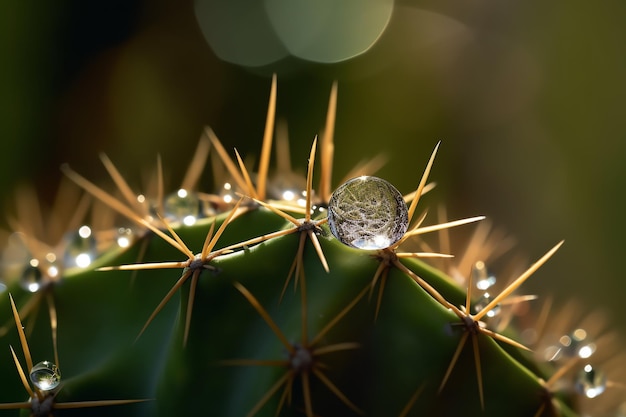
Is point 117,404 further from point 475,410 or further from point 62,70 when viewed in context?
point 62,70

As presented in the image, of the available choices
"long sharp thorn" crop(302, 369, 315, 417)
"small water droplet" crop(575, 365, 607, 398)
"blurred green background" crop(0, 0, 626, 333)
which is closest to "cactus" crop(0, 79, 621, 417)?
"long sharp thorn" crop(302, 369, 315, 417)

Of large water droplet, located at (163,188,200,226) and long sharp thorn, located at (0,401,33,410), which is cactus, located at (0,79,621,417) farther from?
large water droplet, located at (163,188,200,226)

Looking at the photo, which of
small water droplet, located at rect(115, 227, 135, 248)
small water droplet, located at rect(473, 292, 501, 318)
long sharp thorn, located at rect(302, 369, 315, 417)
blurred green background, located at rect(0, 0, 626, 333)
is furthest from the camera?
blurred green background, located at rect(0, 0, 626, 333)

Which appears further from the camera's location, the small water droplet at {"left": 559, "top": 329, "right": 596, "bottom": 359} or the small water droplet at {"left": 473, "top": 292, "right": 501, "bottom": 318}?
the small water droplet at {"left": 559, "top": 329, "right": 596, "bottom": 359}

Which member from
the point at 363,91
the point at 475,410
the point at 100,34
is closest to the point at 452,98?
the point at 363,91

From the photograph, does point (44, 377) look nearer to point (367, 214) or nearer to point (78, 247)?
point (78, 247)

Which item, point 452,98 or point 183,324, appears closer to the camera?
point 183,324

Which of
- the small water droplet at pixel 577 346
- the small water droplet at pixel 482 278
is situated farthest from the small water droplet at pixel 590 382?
the small water droplet at pixel 482 278
